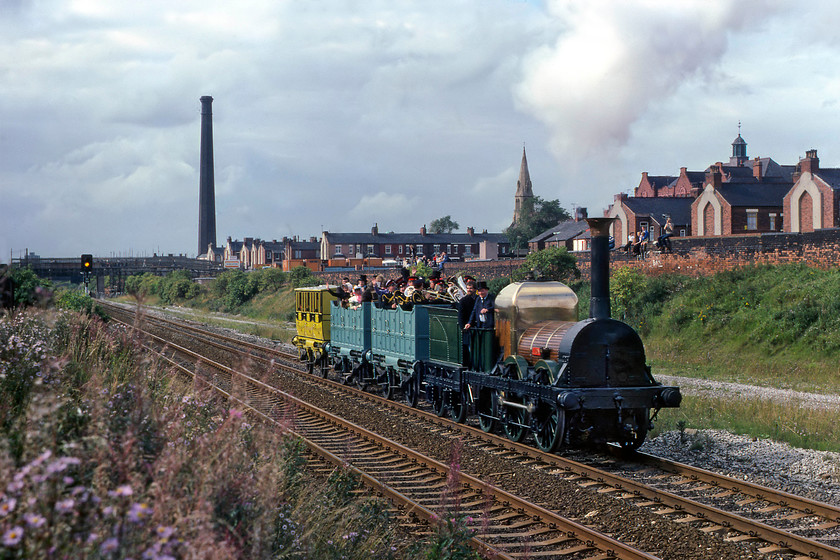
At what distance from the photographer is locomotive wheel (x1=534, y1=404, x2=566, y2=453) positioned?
11.6 meters

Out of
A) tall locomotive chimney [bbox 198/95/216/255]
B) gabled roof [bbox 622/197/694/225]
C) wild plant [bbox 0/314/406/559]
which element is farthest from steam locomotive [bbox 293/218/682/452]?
tall locomotive chimney [bbox 198/95/216/255]

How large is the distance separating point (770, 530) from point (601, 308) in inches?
192

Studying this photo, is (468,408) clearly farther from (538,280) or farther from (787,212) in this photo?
(787,212)

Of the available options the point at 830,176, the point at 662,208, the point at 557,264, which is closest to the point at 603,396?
the point at 557,264

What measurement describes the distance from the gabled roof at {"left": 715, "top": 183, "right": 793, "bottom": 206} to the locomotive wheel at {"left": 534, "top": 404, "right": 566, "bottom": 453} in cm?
4118

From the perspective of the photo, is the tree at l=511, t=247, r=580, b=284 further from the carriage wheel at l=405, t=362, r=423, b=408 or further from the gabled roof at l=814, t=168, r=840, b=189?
the carriage wheel at l=405, t=362, r=423, b=408

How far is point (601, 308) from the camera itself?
12.2m

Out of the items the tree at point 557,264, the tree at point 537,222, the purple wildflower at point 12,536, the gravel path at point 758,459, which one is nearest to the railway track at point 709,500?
the gravel path at point 758,459

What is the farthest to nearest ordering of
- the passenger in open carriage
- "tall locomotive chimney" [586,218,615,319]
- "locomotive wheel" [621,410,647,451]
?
the passenger in open carriage
"tall locomotive chimney" [586,218,615,319]
"locomotive wheel" [621,410,647,451]

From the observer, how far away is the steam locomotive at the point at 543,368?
11.8m

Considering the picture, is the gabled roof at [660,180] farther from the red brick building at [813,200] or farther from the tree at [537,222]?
the red brick building at [813,200]

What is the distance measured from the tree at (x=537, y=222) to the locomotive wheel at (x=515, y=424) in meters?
84.0

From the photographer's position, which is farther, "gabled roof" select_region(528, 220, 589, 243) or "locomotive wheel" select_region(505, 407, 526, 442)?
"gabled roof" select_region(528, 220, 589, 243)

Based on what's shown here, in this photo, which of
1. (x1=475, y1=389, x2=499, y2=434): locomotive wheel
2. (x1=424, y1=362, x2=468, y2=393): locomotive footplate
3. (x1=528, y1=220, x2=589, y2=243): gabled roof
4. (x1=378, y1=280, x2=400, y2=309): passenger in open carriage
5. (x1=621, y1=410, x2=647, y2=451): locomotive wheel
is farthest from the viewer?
(x1=528, y1=220, x2=589, y2=243): gabled roof
